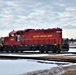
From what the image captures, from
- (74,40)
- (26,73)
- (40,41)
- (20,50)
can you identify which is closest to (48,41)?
(40,41)

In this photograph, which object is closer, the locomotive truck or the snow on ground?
the snow on ground

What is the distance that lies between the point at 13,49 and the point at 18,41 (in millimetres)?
1500

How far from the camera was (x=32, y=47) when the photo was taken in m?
43.0

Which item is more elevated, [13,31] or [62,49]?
[13,31]

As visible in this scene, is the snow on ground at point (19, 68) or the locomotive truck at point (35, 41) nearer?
the snow on ground at point (19, 68)

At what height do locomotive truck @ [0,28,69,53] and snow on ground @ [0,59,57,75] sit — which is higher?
locomotive truck @ [0,28,69,53]

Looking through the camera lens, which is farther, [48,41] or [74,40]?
[74,40]

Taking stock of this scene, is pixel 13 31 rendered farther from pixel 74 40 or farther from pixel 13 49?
pixel 74 40

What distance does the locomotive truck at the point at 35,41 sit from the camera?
136ft

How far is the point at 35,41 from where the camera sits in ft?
143

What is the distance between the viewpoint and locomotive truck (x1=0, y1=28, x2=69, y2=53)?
136 feet

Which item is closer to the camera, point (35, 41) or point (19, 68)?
point (19, 68)

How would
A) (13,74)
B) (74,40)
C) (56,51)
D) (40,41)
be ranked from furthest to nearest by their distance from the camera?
1. (74,40)
2. (40,41)
3. (56,51)
4. (13,74)

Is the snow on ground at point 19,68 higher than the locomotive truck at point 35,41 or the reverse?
the reverse
